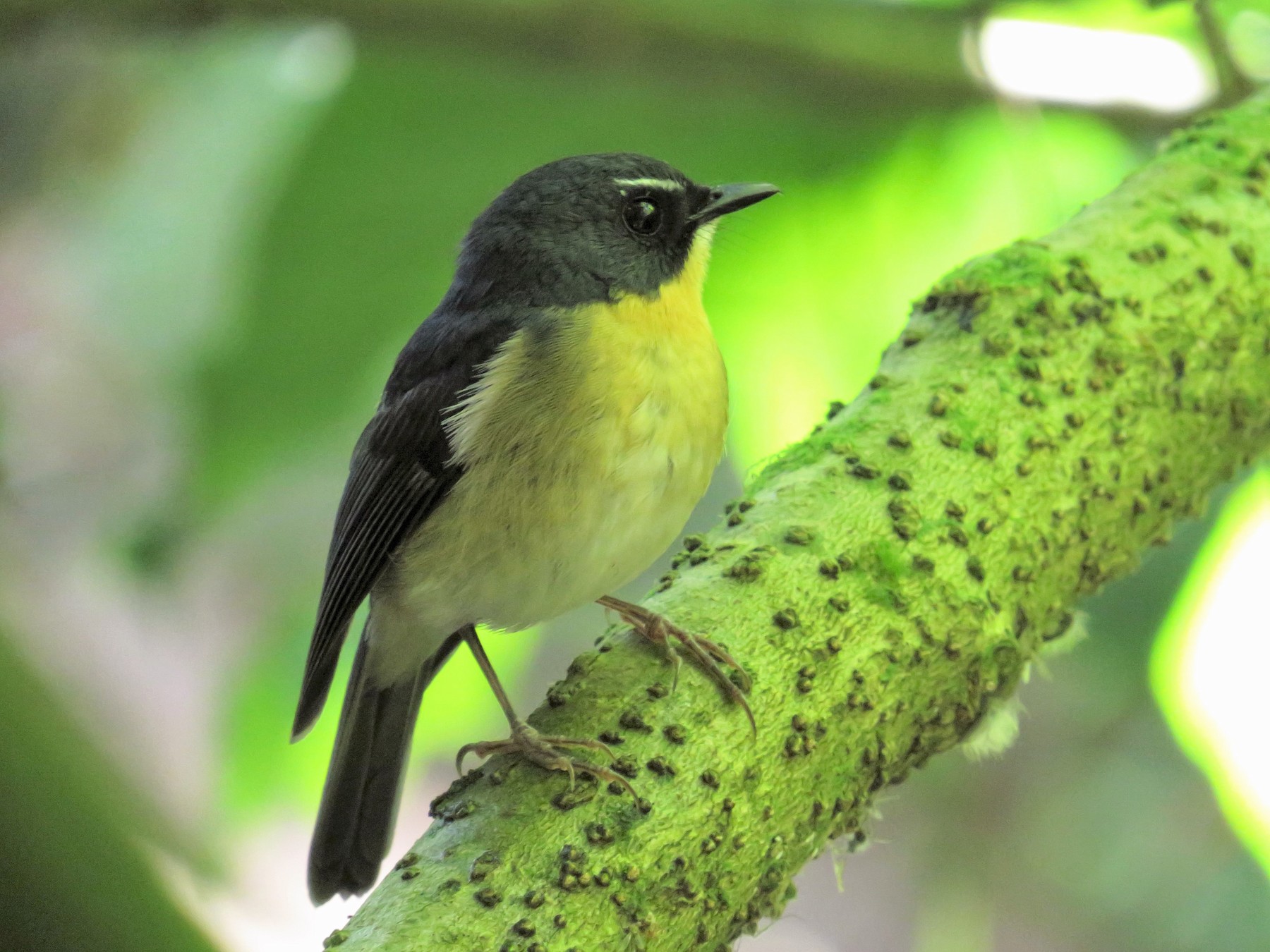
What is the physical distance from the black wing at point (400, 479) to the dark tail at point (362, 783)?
0.42ft

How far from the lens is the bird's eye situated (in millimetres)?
2217

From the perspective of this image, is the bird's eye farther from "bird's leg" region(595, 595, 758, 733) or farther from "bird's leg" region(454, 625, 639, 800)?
"bird's leg" region(454, 625, 639, 800)

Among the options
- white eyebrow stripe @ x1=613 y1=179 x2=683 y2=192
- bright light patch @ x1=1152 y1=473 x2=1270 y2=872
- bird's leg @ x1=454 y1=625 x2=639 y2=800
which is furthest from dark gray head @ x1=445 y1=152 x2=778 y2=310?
bright light patch @ x1=1152 y1=473 x2=1270 y2=872

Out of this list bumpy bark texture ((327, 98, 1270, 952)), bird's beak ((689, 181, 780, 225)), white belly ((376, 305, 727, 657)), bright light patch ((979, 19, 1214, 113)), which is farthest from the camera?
bright light patch ((979, 19, 1214, 113))

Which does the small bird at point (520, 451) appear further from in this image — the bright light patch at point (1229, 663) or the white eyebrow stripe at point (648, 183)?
the bright light patch at point (1229, 663)

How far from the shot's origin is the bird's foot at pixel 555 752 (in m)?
1.44

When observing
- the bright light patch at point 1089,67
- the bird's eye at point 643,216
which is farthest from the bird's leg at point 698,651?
the bright light patch at point 1089,67

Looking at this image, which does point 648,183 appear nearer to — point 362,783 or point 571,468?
point 571,468

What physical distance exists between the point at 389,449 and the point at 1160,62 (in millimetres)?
1862

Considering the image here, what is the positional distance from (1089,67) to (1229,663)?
130 cm

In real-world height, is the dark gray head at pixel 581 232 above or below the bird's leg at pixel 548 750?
above

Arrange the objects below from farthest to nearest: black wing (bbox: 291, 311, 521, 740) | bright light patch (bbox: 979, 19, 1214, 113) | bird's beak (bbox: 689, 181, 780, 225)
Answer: bright light patch (bbox: 979, 19, 1214, 113) < bird's beak (bbox: 689, 181, 780, 225) < black wing (bbox: 291, 311, 521, 740)

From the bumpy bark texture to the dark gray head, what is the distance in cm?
47

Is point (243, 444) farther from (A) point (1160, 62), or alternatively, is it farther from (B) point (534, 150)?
(A) point (1160, 62)
